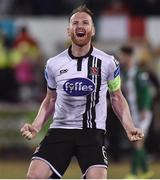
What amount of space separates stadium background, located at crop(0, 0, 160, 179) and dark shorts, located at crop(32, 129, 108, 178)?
24.1ft

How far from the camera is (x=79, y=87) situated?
966cm

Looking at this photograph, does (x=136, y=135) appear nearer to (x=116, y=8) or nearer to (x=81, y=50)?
(x=81, y=50)

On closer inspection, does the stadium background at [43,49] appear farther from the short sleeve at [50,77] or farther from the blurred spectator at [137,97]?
the short sleeve at [50,77]

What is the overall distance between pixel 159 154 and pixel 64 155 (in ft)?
32.7

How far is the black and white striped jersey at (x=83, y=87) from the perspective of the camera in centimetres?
968

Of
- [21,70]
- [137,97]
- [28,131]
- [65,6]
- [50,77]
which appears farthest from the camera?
[65,6]

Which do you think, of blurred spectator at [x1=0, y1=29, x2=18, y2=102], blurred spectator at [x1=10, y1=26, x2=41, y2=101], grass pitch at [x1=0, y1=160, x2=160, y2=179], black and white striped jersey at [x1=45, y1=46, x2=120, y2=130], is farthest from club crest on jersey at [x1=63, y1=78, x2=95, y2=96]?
blurred spectator at [x1=0, y1=29, x2=18, y2=102]

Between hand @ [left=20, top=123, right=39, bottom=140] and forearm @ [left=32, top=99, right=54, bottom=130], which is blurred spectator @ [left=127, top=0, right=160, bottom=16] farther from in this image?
hand @ [left=20, top=123, right=39, bottom=140]

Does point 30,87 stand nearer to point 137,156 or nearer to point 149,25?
point 149,25

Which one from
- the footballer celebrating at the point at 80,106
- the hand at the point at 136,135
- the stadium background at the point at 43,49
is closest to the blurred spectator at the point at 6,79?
the stadium background at the point at 43,49

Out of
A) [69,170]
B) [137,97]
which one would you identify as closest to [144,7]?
[69,170]

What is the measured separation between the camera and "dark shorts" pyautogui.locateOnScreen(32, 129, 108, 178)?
9.51 metres

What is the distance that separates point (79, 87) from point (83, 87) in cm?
4

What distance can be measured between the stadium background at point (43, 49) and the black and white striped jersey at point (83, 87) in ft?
24.0
